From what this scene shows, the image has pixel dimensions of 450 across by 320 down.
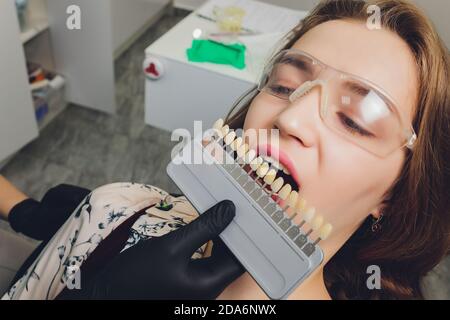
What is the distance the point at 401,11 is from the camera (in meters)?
0.62

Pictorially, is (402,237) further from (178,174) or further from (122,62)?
(122,62)

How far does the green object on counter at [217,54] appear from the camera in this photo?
1.31 meters

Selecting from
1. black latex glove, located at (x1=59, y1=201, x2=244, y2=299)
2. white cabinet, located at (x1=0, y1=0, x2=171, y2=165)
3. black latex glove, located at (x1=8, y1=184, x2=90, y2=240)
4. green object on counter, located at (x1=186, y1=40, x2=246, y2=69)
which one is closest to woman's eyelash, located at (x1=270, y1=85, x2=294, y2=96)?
black latex glove, located at (x1=59, y1=201, x2=244, y2=299)

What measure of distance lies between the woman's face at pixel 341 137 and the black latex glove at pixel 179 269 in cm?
13

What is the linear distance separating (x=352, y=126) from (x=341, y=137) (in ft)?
0.08

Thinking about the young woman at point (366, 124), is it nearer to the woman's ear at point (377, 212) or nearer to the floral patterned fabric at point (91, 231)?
the woman's ear at point (377, 212)

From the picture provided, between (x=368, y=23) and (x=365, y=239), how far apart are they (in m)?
0.37

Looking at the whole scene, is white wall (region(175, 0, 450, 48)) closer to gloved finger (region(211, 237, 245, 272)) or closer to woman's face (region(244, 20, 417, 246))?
woman's face (region(244, 20, 417, 246))

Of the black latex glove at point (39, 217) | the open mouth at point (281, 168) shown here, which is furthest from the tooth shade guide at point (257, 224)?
the black latex glove at point (39, 217)

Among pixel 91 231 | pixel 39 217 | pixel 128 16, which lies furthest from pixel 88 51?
pixel 91 231

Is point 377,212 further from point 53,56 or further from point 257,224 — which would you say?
point 53,56

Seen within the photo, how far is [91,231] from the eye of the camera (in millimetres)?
711

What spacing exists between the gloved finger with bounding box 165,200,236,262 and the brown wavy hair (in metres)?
0.28
